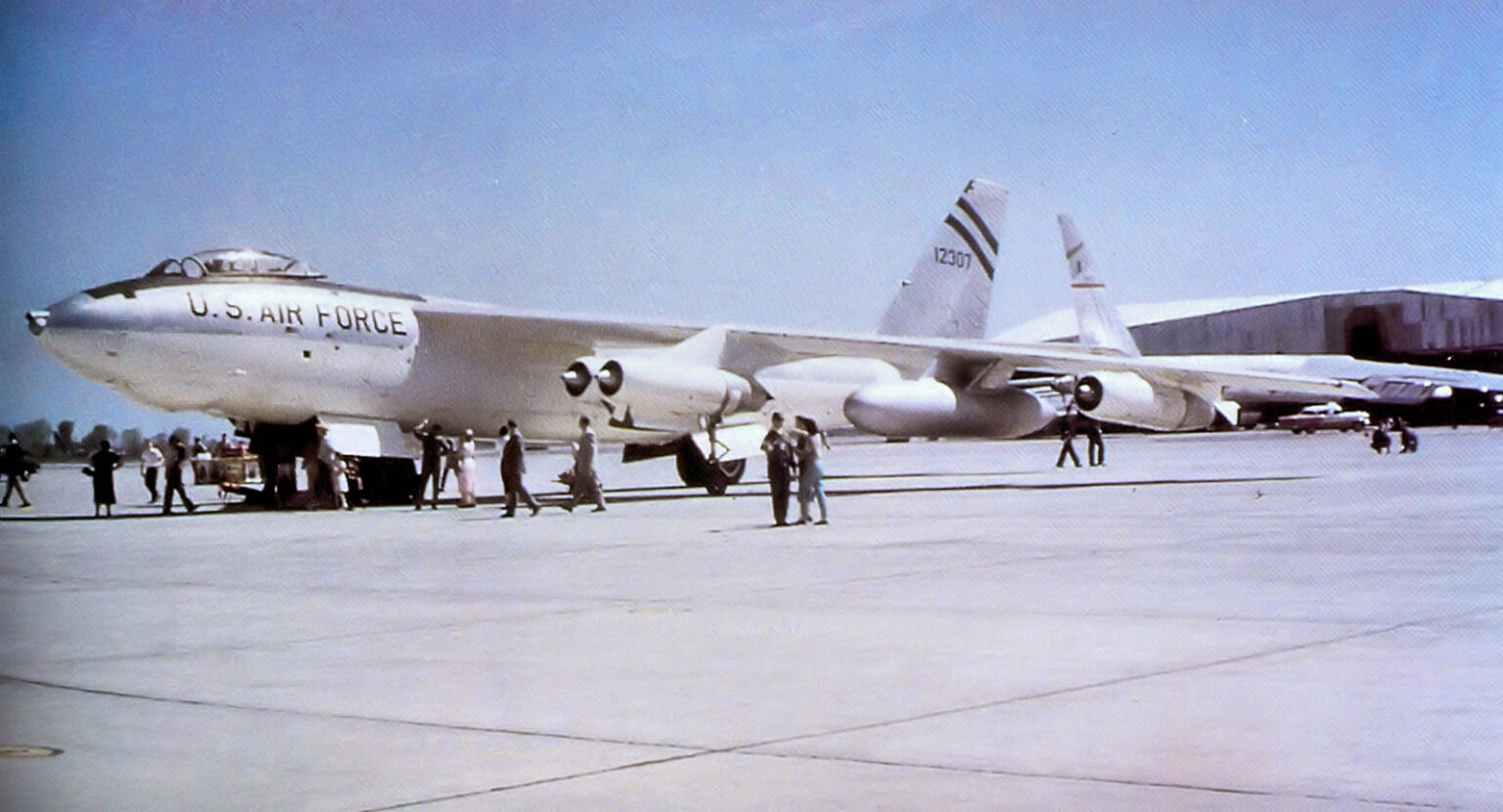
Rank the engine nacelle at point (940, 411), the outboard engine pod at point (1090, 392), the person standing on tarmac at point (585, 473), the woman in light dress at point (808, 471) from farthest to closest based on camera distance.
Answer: the outboard engine pod at point (1090, 392) → the engine nacelle at point (940, 411) → the person standing on tarmac at point (585, 473) → the woman in light dress at point (808, 471)

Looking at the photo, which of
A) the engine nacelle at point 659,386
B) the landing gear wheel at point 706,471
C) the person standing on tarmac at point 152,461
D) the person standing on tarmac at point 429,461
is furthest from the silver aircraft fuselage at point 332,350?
the person standing on tarmac at point 152,461

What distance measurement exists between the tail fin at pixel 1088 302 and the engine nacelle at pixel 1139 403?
2049cm

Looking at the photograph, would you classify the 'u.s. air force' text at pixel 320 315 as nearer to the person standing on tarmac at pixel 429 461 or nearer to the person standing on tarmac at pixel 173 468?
the person standing on tarmac at pixel 429 461

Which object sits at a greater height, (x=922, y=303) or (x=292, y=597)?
(x=922, y=303)

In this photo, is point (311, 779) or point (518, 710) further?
point (518, 710)

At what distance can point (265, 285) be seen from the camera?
68.6 ft

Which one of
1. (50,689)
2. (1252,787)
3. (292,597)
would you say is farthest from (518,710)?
(292,597)

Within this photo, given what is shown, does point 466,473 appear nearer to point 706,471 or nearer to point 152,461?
point 706,471

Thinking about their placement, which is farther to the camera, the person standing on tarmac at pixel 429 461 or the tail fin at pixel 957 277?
the tail fin at pixel 957 277

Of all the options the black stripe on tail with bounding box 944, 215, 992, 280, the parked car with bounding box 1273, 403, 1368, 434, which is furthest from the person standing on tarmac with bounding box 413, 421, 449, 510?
the parked car with bounding box 1273, 403, 1368, 434

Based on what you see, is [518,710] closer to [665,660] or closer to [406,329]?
[665,660]

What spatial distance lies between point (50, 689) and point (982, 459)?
39.3 meters

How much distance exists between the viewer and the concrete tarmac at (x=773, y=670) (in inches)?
204

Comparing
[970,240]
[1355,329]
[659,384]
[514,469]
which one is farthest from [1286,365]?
[514,469]
